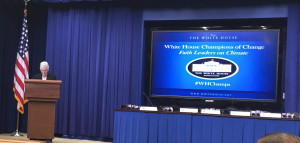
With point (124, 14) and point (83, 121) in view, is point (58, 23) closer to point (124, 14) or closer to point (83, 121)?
point (124, 14)

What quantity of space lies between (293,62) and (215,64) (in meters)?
1.21

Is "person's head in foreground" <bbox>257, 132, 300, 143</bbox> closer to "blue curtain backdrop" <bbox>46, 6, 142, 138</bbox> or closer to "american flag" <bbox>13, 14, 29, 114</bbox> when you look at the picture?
"blue curtain backdrop" <bbox>46, 6, 142, 138</bbox>

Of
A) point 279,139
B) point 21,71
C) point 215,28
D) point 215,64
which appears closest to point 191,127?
point 215,64

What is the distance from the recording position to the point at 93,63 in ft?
21.9

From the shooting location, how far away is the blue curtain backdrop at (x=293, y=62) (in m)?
5.52

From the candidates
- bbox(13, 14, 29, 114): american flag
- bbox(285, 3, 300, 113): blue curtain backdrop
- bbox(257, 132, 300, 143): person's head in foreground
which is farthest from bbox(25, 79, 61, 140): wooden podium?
bbox(257, 132, 300, 143): person's head in foreground

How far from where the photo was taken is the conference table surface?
4.55 metres

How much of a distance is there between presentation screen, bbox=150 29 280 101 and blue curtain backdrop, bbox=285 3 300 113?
0.20m

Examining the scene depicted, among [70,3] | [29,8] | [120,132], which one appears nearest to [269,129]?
[120,132]

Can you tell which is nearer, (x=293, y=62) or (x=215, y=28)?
(x=293, y=62)

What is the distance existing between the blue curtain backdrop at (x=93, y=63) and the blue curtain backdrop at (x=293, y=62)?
2.50 metres

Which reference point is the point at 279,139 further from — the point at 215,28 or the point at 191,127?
the point at 215,28

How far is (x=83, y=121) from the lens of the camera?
6656mm

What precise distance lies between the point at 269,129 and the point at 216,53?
5.80ft
